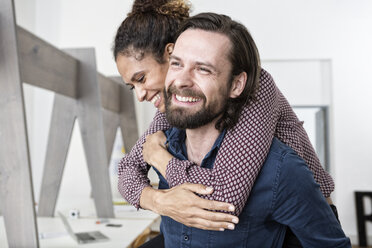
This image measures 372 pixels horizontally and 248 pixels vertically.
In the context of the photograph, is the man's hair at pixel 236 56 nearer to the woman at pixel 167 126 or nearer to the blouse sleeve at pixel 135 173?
the woman at pixel 167 126

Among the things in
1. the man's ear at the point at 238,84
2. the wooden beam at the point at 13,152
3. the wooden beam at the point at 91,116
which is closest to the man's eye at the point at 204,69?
the man's ear at the point at 238,84

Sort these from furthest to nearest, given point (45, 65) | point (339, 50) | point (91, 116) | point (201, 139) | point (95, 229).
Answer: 1. point (339, 50)
2. point (91, 116)
3. point (95, 229)
4. point (45, 65)
5. point (201, 139)

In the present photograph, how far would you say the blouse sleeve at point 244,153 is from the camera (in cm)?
98

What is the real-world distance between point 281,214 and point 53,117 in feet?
5.99

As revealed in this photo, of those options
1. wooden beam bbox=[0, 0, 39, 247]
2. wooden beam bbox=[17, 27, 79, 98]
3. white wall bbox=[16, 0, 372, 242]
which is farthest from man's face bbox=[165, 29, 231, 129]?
white wall bbox=[16, 0, 372, 242]

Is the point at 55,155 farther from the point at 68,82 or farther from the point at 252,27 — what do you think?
the point at 252,27

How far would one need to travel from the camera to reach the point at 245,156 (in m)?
1.00

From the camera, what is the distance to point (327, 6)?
4.14 m

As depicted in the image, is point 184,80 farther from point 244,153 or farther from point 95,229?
point 95,229

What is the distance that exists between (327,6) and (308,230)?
3.65m

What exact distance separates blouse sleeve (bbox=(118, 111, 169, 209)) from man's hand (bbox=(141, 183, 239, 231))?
8.9 inches

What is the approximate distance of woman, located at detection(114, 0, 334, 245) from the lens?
997mm

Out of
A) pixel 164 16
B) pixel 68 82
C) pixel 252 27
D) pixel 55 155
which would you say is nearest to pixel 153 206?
pixel 164 16

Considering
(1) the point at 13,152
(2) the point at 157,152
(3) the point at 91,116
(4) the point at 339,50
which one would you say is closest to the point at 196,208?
(2) the point at 157,152
